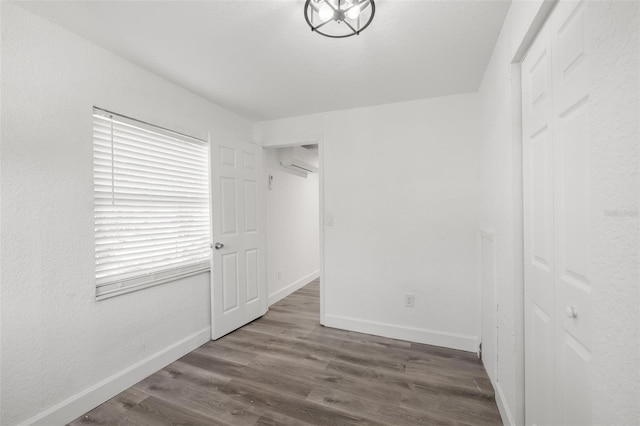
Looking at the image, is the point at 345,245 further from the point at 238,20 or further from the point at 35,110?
the point at 35,110

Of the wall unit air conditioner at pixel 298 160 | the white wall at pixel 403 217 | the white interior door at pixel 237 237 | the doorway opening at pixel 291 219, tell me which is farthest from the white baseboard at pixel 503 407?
the wall unit air conditioner at pixel 298 160

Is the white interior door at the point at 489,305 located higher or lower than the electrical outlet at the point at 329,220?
lower

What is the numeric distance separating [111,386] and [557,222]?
284cm

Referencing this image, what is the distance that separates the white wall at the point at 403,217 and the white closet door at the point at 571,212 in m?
1.61

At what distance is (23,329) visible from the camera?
5.11 feet

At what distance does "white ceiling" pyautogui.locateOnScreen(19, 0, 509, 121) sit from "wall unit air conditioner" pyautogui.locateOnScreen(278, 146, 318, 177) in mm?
1367

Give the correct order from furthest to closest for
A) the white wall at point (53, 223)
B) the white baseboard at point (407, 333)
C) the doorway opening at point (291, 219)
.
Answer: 1. the doorway opening at point (291, 219)
2. the white baseboard at point (407, 333)
3. the white wall at point (53, 223)

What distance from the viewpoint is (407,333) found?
9.18 ft

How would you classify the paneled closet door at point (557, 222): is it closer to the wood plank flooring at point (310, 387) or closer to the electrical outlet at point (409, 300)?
the wood plank flooring at point (310, 387)

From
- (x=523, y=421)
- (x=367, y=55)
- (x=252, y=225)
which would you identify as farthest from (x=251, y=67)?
(x=523, y=421)

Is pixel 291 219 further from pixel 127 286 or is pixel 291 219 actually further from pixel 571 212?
pixel 571 212

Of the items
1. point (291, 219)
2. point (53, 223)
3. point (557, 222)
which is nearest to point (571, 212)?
point (557, 222)

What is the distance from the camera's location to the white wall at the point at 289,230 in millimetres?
3920

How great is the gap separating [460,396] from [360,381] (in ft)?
2.29
